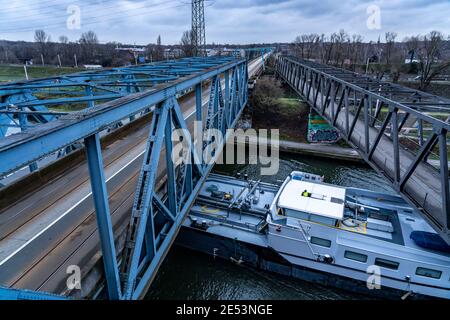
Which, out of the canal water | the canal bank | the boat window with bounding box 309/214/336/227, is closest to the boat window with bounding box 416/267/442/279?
the canal water

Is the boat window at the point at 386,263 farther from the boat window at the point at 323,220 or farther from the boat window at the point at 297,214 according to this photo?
the boat window at the point at 297,214

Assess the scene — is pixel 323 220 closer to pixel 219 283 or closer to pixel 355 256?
pixel 355 256

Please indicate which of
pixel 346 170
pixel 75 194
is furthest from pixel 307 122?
pixel 75 194

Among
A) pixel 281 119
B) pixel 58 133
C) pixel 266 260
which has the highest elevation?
pixel 58 133

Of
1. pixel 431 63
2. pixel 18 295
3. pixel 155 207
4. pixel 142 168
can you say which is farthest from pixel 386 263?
pixel 431 63

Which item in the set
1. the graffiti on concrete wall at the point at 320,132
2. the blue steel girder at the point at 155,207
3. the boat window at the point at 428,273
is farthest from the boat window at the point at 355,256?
the graffiti on concrete wall at the point at 320,132
